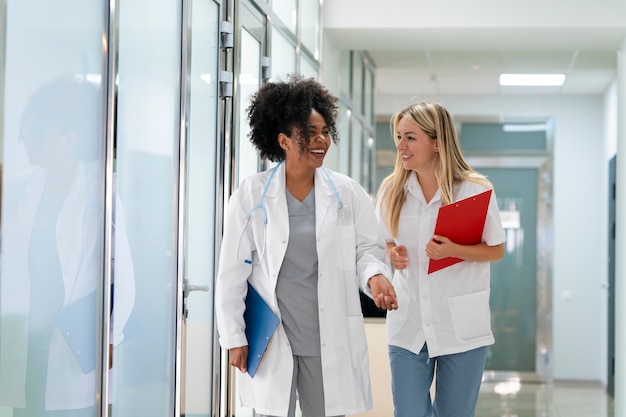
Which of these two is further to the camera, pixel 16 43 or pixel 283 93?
pixel 283 93

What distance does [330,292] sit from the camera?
263 cm

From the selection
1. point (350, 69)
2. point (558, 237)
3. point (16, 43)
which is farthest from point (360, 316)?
point (558, 237)

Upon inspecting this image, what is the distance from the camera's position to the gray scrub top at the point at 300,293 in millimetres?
2670

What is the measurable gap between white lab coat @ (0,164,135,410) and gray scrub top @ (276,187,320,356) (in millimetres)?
501

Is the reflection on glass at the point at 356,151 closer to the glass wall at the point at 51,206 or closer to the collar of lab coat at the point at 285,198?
the collar of lab coat at the point at 285,198

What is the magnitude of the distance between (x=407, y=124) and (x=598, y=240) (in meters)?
7.60

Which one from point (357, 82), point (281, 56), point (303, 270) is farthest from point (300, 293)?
point (357, 82)

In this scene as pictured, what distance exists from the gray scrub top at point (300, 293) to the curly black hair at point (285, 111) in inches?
11.7

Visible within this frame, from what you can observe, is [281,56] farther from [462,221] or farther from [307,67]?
[462,221]

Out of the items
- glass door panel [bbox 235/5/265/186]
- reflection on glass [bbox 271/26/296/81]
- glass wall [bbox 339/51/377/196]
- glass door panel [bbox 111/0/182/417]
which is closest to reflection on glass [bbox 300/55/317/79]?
reflection on glass [bbox 271/26/296/81]

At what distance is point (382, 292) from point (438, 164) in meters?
0.70

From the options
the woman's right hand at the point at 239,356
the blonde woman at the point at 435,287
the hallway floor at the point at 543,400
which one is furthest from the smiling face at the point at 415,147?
the hallway floor at the point at 543,400

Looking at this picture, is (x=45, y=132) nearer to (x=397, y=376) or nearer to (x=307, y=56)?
(x=397, y=376)

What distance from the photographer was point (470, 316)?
3039 mm
